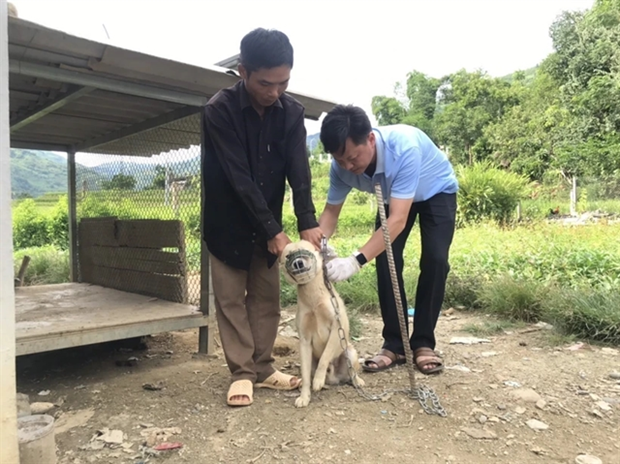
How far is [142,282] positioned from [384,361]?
2.72 metres

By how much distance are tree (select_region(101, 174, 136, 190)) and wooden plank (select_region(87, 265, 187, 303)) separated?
0.91 meters

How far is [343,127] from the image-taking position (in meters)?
Result: 2.76

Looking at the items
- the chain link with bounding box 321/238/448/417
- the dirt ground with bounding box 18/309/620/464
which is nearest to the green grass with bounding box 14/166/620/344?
the dirt ground with bounding box 18/309/620/464

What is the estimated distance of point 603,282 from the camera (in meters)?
5.04

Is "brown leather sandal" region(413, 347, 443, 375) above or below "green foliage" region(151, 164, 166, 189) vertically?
below

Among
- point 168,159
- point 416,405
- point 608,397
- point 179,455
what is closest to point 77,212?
point 168,159

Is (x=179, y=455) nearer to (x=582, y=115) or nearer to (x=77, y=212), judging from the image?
(x=77, y=212)

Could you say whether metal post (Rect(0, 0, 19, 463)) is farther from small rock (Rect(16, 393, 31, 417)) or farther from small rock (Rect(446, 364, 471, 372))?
small rock (Rect(446, 364, 471, 372))

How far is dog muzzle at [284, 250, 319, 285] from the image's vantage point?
262 cm

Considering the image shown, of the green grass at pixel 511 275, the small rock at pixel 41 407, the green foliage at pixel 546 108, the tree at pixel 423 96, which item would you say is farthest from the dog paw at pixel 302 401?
the tree at pixel 423 96

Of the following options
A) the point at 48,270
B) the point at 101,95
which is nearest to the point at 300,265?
the point at 101,95

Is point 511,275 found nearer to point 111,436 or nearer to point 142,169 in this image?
point 142,169

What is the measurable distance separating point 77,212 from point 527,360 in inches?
218

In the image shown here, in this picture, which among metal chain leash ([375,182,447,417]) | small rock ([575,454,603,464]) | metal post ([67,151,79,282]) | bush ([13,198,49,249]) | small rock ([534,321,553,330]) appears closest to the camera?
small rock ([575,454,603,464])
